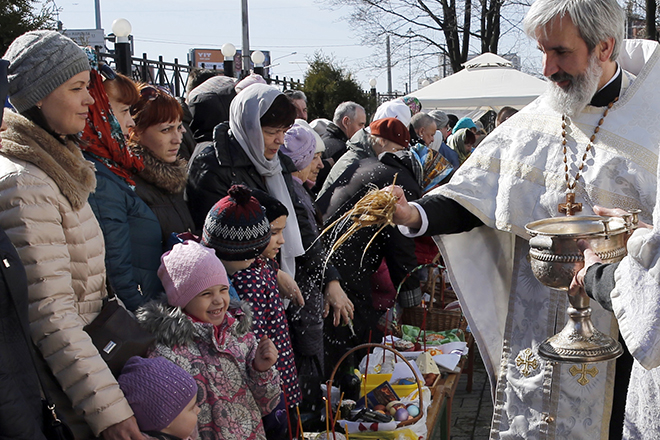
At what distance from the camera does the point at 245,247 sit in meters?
2.76

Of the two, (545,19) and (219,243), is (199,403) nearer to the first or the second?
(219,243)

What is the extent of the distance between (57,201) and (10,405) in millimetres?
599

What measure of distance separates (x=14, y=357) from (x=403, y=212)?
143 cm

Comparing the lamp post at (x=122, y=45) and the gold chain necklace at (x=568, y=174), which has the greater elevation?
the lamp post at (x=122, y=45)

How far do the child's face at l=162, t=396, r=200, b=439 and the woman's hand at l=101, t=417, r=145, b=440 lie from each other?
0.51 ft

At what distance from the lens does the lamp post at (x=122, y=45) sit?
6.93 m

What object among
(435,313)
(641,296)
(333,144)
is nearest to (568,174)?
(641,296)

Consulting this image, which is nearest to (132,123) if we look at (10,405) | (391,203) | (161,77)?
(391,203)

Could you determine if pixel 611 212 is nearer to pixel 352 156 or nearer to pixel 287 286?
pixel 287 286

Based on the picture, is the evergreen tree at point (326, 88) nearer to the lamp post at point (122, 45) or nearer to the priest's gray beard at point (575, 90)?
the lamp post at point (122, 45)

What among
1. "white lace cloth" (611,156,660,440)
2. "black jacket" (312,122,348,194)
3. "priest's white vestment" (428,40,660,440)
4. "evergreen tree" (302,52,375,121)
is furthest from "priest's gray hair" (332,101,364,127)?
"evergreen tree" (302,52,375,121)

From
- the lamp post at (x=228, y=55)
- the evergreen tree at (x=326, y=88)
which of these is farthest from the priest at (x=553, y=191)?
the evergreen tree at (x=326, y=88)

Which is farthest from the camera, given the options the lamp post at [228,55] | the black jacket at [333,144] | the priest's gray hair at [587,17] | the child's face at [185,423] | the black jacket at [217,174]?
the lamp post at [228,55]

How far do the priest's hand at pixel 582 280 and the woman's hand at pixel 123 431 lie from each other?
1385mm
